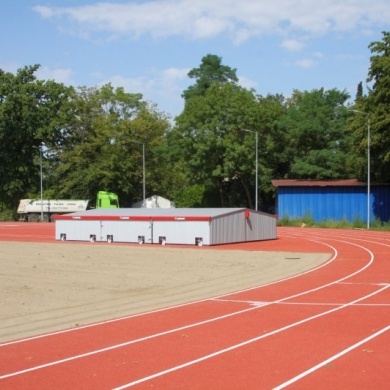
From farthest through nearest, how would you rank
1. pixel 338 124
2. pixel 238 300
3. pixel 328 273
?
pixel 338 124, pixel 328 273, pixel 238 300

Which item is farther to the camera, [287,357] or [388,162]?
[388,162]

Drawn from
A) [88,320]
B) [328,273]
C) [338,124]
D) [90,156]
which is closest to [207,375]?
[88,320]

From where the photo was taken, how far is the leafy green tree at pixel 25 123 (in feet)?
257

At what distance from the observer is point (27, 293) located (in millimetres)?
17750

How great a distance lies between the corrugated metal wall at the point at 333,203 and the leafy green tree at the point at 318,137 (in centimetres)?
519

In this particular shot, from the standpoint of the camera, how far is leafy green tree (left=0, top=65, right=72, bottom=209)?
3078 inches

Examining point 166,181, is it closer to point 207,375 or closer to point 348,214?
point 348,214

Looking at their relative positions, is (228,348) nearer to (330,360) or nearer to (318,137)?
(330,360)

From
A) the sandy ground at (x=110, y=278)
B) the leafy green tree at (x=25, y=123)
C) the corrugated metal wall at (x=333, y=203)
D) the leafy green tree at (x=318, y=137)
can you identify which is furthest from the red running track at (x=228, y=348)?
the leafy green tree at (x=25, y=123)

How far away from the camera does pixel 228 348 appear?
10750 millimetres

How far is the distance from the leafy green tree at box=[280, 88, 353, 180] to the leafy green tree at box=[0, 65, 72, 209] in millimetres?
28409

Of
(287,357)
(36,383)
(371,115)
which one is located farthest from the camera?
(371,115)

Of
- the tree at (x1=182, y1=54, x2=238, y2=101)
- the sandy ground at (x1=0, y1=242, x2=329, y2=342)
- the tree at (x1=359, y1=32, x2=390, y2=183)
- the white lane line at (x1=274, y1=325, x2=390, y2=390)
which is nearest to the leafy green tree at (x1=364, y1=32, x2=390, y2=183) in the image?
the tree at (x1=359, y1=32, x2=390, y2=183)

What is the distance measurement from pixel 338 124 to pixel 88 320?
170 ft
